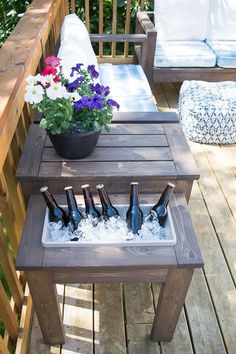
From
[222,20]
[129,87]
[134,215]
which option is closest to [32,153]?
[134,215]

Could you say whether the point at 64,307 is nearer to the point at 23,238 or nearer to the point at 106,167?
the point at 23,238

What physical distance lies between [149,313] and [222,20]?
3.09 meters

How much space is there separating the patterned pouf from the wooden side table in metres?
1.47

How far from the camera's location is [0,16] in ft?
13.8

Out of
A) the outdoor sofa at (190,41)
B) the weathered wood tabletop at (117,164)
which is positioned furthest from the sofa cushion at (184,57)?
the weathered wood tabletop at (117,164)

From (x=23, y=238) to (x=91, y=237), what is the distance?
0.25 meters

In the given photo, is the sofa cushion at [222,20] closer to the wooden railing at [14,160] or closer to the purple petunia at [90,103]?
the wooden railing at [14,160]

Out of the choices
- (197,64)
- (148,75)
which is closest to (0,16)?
(148,75)

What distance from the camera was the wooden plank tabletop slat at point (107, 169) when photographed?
1.44m

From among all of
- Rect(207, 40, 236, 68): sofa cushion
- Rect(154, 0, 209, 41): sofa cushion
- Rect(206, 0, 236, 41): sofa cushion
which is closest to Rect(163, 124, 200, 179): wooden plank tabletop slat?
Rect(207, 40, 236, 68): sofa cushion

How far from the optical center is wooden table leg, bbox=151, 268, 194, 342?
1257 mm

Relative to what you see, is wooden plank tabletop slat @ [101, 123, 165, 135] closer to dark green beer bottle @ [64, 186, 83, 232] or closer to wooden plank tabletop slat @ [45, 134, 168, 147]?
wooden plank tabletop slat @ [45, 134, 168, 147]

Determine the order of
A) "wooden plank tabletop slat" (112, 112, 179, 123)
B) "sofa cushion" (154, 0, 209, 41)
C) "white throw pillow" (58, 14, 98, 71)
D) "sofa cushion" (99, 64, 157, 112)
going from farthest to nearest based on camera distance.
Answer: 1. "sofa cushion" (154, 0, 209, 41)
2. "sofa cushion" (99, 64, 157, 112)
3. "white throw pillow" (58, 14, 98, 71)
4. "wooden plank tabletop slat" (112, 112, 179, 123)

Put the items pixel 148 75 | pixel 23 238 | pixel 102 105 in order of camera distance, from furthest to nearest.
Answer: pixel 148 75 < pixel 102 105 < pixel 23 238
